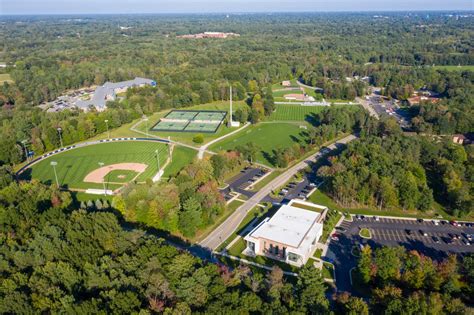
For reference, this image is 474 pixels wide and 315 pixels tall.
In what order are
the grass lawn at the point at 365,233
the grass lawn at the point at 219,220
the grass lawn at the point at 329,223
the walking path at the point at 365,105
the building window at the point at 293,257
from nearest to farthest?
the building window at the point at 293,257, the grass lawn at the point at 329,223, the grass lawn at the point at 365,233, the grass lawn at the point at 219,220, the walking path at the point at 365,105

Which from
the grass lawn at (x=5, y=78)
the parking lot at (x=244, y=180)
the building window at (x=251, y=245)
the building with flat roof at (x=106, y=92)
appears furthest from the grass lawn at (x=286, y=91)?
the grass lawn at (x=5, y=78)

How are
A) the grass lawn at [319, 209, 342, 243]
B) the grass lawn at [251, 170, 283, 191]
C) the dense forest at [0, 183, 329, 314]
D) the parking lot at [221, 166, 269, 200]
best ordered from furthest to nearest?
the grass lawn at [251, 170, 283, 191], the parking lot at [221, 166, 269, 200], the grass lawn at [319, 209, 342, 243], the dense forest at [0, 183, 329, 314]

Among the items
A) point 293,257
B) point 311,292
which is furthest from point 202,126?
point 311,292

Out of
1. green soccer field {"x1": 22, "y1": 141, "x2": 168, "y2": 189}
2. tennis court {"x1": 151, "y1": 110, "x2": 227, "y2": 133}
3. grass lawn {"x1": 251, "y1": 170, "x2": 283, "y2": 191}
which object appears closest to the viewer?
grass lawn {"x1": 251, "y1": 170, "x2": 283, "y2": 191}

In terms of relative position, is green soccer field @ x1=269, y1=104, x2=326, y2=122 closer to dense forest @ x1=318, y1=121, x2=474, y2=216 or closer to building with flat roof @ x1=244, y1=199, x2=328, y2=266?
dense forest @ x1=318, y1=121, x2=474, y2=216

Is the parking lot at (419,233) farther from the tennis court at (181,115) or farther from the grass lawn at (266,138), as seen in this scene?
the tennis court at (181,115)

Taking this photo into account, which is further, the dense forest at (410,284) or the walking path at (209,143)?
the walking path at (209,143)

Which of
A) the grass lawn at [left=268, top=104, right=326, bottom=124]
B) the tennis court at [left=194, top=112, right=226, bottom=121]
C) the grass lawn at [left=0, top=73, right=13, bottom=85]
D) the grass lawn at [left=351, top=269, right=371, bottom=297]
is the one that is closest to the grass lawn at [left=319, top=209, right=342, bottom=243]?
the grass lawn at [left=351, top=269, right=371, bottom=297]
